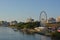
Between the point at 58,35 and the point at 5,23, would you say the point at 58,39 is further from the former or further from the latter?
the point at 5,23

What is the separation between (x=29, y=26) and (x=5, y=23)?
5783cm

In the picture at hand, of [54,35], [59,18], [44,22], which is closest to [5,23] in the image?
[59,18]

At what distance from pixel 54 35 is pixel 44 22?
77.7 feet

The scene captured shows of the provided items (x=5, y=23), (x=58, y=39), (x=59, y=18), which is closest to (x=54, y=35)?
(x=58, y=39)

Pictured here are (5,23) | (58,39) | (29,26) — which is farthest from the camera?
(5,23)

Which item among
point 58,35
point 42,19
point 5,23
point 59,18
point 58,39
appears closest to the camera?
point 58,39

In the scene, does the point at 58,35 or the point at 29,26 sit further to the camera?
the point at 29,26

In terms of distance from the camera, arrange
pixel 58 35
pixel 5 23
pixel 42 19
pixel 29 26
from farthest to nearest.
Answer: pixel 5 23 < pixel 29 26 < pixel 42 19 < pixel 58 35

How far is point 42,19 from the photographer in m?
48.8

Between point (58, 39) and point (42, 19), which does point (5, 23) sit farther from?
point (58, 39)

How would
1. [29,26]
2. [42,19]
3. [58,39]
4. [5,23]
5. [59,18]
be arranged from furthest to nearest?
[5,23] < [59,18] < [29,26] < [42,19] < [58,39]

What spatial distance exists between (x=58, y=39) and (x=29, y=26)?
2886cm

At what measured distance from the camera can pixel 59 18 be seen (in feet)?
199

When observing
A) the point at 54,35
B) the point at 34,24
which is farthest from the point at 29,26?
the point at 54,35
